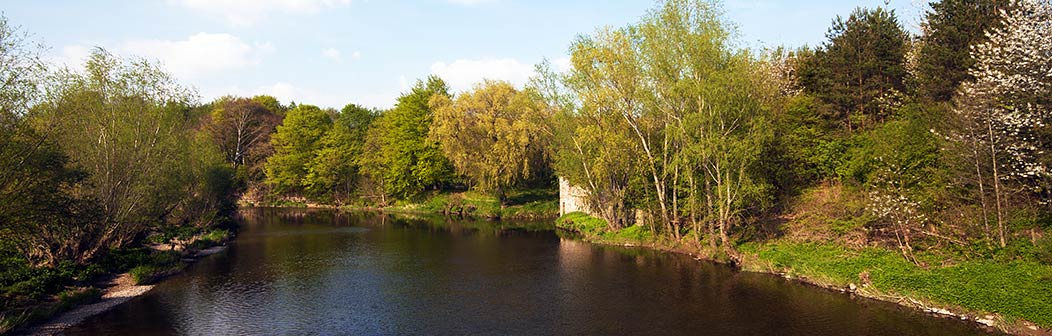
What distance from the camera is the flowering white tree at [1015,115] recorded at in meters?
22.8

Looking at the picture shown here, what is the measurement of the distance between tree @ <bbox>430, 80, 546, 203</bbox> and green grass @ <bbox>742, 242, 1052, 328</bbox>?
31500 mm

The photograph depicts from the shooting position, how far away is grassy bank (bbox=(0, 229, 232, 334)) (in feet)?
72.3

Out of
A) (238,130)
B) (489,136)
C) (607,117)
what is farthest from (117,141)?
(238,130)

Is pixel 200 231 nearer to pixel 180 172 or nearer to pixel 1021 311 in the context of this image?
pixel 180 172

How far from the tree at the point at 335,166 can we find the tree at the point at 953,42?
63.3 meters

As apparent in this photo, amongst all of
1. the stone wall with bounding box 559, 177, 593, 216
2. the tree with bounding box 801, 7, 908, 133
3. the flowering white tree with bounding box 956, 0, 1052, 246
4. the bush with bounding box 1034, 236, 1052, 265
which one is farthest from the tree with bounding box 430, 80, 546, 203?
the bush with bounding box 1034, 236, 1052, 265

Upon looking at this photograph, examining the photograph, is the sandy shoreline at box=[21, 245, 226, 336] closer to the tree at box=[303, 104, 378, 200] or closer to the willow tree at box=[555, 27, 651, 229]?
the willow tree at box=[555, 27, 651, 229]

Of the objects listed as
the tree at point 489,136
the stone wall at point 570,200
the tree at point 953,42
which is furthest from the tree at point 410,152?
the tree at point 953,42

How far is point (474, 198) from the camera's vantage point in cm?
6856

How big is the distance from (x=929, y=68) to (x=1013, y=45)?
704cm

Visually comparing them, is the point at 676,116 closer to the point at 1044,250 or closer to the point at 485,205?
the point at 1044,250

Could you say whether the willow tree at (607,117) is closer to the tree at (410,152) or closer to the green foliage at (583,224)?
the green foliage at (583,224)

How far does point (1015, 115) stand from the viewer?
22797mm

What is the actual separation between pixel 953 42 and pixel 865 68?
699 cm
